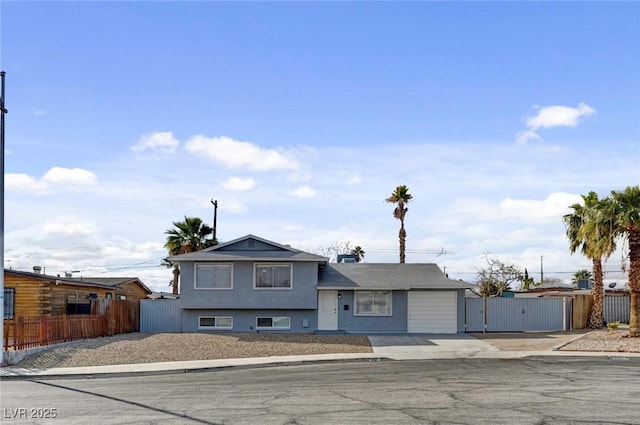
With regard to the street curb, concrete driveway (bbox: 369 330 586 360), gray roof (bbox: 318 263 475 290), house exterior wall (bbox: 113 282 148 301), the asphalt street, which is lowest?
concrete driveway (bbox: 369 330 586 360)

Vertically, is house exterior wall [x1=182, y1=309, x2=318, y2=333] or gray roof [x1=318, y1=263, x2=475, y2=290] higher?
gray roof [x1=318, y1=263, x2=475, y2=290]

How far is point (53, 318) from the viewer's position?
84.8 ft

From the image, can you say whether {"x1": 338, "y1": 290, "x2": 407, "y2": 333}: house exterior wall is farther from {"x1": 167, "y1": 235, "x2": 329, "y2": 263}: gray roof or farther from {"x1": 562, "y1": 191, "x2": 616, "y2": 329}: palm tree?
{"x1": 562, "y1": 191, "x2": 616, "y2": 329}: palm tree

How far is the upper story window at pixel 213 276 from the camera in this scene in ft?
112

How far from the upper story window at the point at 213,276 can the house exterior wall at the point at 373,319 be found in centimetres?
549

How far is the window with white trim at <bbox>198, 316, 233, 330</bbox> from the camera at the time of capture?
34500mm

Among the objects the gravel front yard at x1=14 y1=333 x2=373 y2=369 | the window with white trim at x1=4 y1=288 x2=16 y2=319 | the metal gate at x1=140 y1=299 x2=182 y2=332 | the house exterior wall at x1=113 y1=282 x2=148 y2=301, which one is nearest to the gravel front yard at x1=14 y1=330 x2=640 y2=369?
the gravel front yard at x1=14 y1=333 x2=373 y2=369

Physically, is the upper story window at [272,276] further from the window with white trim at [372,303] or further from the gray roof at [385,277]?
the window with white trim at [372,303]

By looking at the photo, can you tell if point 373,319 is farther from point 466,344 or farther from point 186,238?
point 186,238

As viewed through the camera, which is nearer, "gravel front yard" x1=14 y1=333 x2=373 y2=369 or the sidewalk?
the sidewalk

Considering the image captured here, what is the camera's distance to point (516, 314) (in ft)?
116

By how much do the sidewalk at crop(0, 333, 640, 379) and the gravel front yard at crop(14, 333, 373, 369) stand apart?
98cm

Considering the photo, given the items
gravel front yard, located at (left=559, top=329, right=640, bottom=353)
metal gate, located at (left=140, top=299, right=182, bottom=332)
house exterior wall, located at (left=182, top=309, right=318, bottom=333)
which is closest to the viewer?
gravel front yard, located at (left=559, top=329, right=640, bottom=353)

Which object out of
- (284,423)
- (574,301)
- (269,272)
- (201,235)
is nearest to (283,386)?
(284,423)
